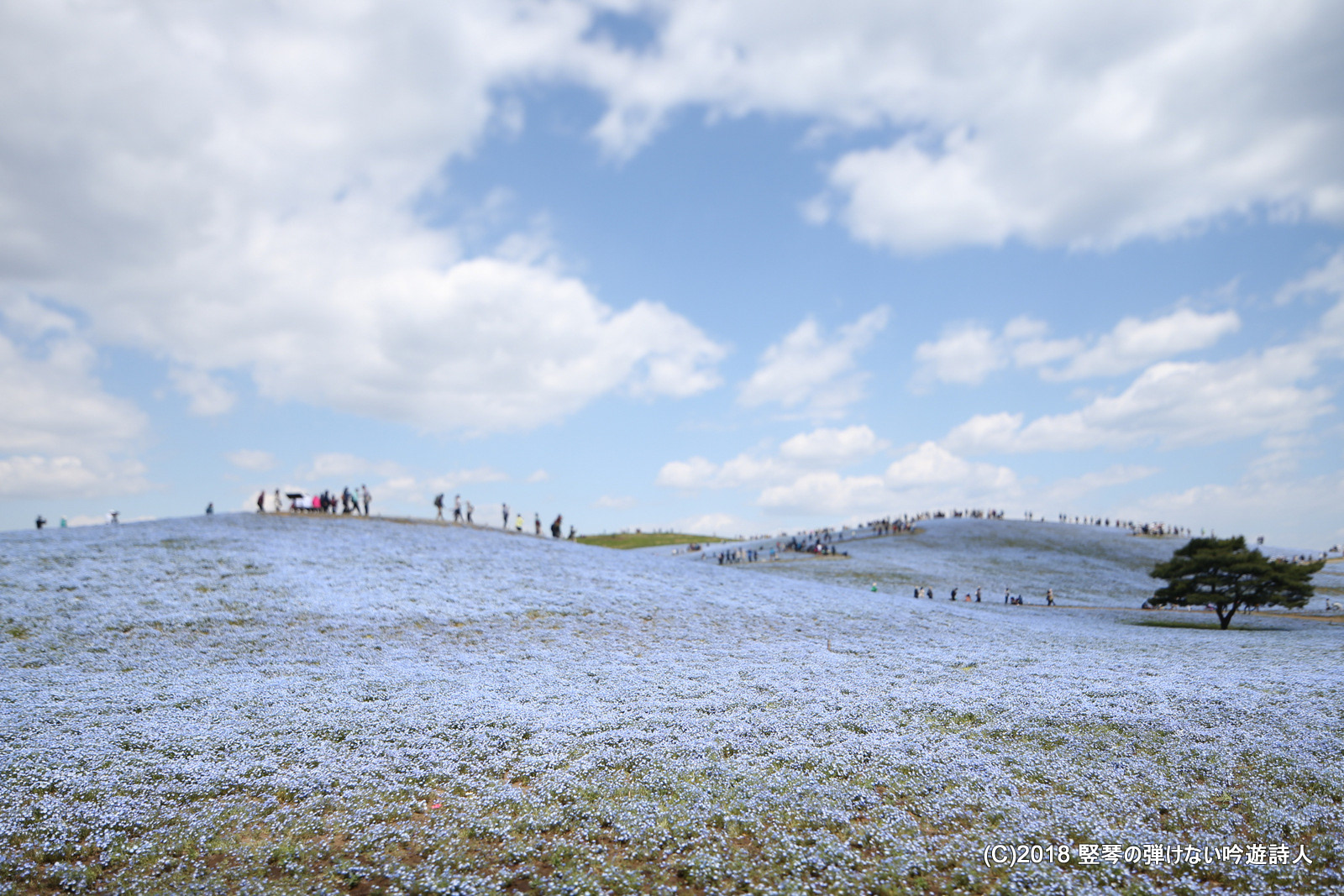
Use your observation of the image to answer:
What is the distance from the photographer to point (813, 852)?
10617mm

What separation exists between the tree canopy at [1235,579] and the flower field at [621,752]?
29.4 feet

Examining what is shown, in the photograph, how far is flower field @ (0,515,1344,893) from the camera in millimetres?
10453

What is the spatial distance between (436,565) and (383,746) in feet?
76.2

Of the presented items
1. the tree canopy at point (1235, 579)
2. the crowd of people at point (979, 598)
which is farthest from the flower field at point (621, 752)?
the crowd of people at point (979, 598)

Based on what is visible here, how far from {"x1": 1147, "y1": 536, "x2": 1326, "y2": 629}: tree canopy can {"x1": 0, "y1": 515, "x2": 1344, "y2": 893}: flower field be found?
29.4ft

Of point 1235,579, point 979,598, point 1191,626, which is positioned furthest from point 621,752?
point 1235,579

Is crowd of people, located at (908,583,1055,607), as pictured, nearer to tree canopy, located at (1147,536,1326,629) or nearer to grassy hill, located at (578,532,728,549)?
tree canopy, located at (1147,536,1326,629)

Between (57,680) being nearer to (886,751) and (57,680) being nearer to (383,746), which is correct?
(383,746)

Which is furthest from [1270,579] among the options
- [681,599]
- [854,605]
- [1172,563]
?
[681,599]

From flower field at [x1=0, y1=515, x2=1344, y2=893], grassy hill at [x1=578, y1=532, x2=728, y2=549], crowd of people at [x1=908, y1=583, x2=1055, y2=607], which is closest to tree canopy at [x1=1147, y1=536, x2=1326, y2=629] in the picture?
crowd of people at [x1=908, y1=583, x2=1055, y2=607]

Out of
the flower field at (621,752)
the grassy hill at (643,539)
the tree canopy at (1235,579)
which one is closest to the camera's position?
the flower field at (621,752)

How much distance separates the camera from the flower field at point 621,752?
10453 millimetres

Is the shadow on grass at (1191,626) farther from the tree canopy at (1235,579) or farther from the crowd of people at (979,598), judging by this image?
the crowd of people at (979,598)

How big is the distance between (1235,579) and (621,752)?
40844 mm
